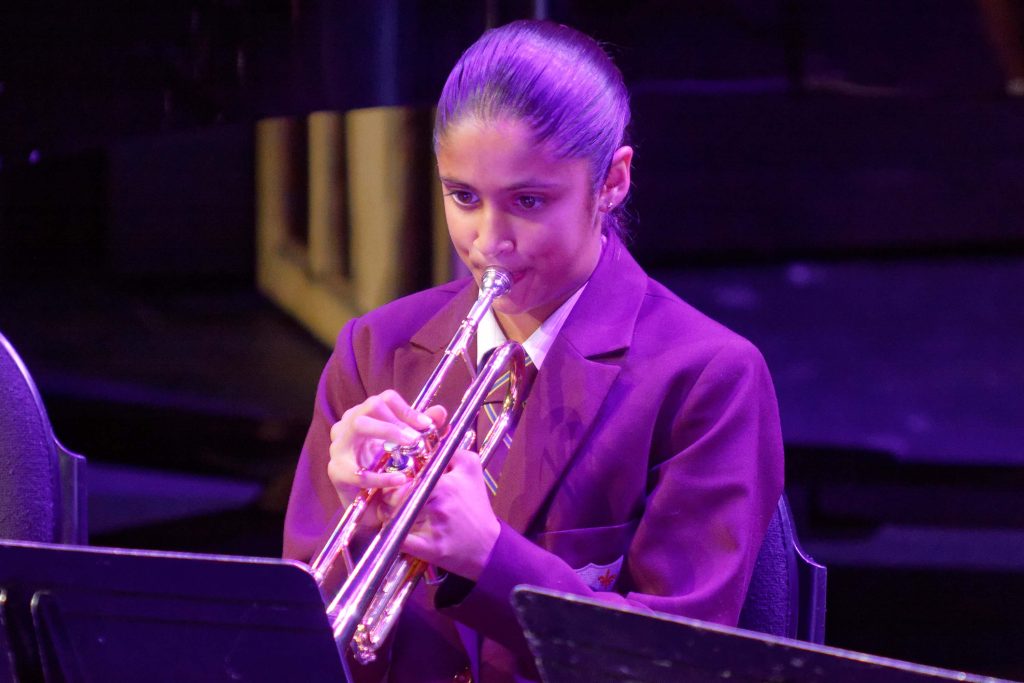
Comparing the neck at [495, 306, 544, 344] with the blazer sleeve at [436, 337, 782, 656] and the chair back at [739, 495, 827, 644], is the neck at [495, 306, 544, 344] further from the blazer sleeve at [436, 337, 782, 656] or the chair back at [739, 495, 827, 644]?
the chair back at [739, 495, 827, 644]

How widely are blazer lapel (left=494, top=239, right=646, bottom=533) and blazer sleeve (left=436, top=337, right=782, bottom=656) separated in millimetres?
71

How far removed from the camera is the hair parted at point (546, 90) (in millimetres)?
1277

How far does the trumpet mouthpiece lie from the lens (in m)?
1.30

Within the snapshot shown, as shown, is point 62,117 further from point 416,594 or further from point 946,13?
point 946,13

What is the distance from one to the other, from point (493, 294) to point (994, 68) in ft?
6.14

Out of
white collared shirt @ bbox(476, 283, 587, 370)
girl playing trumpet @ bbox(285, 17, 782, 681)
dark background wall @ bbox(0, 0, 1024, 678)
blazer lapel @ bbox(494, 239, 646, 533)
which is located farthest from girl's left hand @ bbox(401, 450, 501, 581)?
dark background wall @ bbox(0, 0, 1024, 678)

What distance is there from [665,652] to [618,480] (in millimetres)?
390

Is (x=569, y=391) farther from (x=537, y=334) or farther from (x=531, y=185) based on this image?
(x=531, y=185)

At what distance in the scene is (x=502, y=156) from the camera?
4.16 feet

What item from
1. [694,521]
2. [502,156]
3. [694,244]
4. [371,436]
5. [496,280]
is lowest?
[694,244]

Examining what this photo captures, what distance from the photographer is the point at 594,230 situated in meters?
1.40

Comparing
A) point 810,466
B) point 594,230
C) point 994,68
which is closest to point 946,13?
point 994,68

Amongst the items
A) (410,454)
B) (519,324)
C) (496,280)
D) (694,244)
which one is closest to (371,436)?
(410,454)

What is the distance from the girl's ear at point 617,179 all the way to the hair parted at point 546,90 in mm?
14
